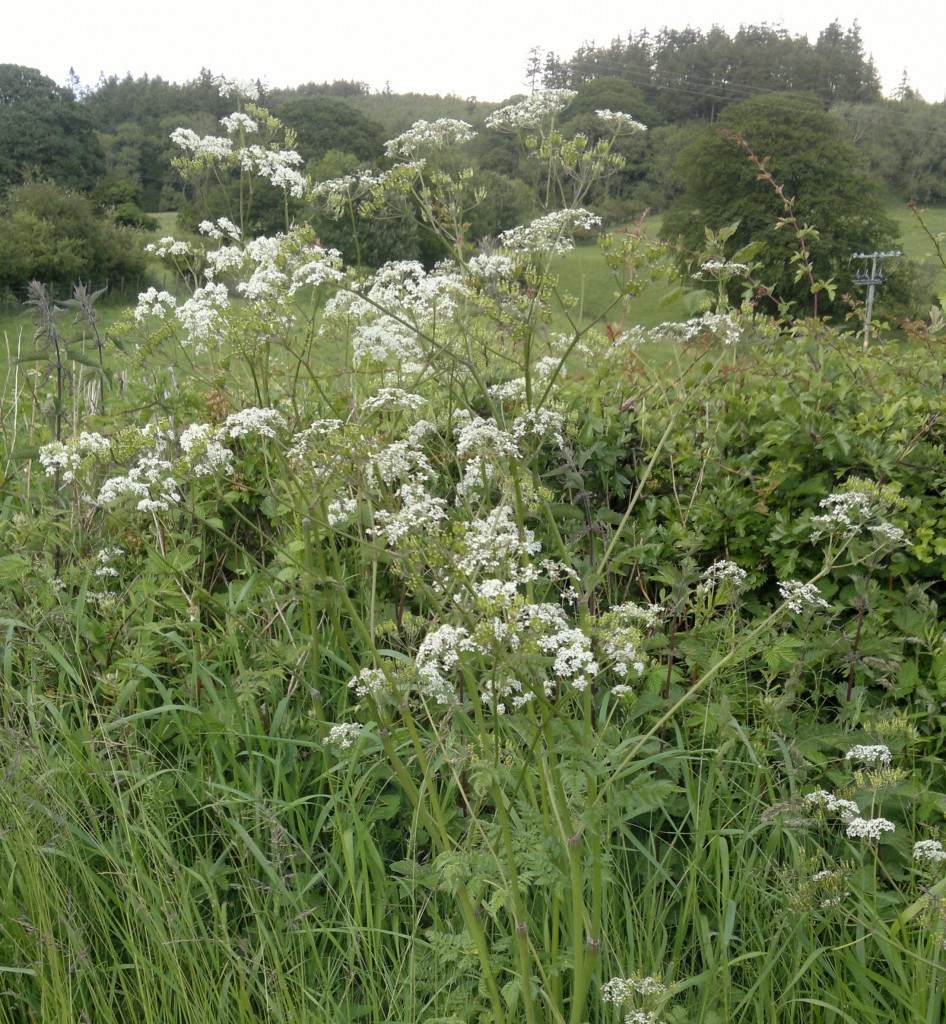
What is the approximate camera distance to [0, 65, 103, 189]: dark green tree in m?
50.7

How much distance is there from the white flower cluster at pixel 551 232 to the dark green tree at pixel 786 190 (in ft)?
111

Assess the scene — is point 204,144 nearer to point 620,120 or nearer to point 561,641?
point 620,120

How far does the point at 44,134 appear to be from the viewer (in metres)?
51.5

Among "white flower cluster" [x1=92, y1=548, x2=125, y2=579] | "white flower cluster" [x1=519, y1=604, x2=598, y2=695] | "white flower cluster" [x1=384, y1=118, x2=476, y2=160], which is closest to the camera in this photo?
"white flower cluster" [x1=519, y1=604, x2=598, y2=695]

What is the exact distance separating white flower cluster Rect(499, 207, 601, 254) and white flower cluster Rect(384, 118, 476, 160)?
1.87 feet

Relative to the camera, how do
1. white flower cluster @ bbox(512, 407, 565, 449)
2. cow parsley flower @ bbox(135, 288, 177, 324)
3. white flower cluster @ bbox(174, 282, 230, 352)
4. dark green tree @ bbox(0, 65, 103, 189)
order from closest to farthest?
1. white flower cluster @ bbox(512, 407, 565, 449)
2. white flower cluster @ bbox(174, 282, 230, 352)
3. cow parsley flower @ bbox(135, 288, 177, 324)
4. dark green tree @ bbox(0, 65, 103, 189)

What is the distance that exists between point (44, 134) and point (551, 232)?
60.1 m

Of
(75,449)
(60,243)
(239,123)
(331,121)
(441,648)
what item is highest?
(331,121)

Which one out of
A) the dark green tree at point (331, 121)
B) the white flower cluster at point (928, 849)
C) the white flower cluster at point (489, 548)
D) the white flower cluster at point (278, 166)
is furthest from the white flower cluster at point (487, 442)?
the dark green tree at point (331, 121)

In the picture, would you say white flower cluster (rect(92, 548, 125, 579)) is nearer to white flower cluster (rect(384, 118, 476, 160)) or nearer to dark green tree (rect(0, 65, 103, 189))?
white flower cluster (rect(384, 118, 476, 160))

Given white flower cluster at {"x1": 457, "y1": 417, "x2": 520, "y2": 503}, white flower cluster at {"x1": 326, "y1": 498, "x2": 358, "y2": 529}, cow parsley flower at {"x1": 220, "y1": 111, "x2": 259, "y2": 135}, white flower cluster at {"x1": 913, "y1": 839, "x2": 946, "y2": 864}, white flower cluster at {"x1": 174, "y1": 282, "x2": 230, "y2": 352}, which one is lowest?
white flower cluster at {"x1": 913, "y1": 839, "x2": 946, "y2": 864}

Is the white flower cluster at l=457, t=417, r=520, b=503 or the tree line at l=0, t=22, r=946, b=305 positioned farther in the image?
the tree line at l=0, t=22, r=946, b=305

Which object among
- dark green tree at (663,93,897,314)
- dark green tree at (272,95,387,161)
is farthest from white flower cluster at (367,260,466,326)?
dark green tree at (663,93,897,314)

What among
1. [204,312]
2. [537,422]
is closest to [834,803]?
[537,422]
